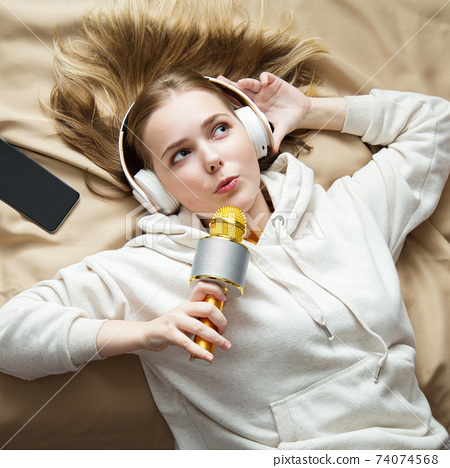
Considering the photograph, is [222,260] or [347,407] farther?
[347,407]

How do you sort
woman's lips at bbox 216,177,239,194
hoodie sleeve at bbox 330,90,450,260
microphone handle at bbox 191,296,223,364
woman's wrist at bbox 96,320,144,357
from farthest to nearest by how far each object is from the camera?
hoodie sleeve at bbox 330,90,450,260
woman's lips at bbox 216,177,239,194
woman's wrist at bbox 96,320,144,357
microphone handle at bbox 191,296,223,364

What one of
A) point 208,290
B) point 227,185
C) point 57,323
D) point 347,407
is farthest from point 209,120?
point 347,407

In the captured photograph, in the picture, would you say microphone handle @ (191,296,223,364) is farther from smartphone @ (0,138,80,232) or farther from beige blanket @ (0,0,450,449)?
smartphone @ (0,138,80,232)

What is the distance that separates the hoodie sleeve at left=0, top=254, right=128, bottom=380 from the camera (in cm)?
102

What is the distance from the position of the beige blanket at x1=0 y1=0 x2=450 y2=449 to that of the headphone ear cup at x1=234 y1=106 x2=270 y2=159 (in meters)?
0.19

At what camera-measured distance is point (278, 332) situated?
1062mm

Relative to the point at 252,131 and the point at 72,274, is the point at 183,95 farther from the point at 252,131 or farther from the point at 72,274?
the point at 72,274

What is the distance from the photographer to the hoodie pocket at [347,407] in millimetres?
1062

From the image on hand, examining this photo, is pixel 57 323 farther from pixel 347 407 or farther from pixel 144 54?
pixel 144 54

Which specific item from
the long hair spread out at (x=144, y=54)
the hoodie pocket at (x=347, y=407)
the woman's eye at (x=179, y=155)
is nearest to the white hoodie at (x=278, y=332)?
the hoodie pocket at (x=347, y=407)

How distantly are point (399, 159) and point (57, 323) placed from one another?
0.85 metres

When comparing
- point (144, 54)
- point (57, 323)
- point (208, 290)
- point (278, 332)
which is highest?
point (144, 54)

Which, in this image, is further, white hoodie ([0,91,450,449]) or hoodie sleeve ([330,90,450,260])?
hoodie sleeve ([330,90,450,260])

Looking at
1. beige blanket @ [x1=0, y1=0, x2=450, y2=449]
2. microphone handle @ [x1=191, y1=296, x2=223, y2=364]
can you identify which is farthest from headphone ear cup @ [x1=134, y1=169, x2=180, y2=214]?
microphone handle @ [x1=191, y1=296, x2=223, y2=364]
